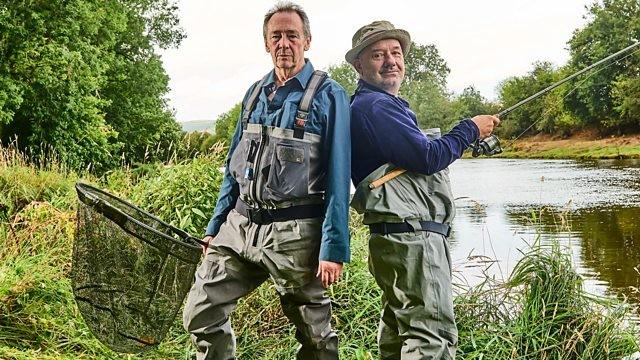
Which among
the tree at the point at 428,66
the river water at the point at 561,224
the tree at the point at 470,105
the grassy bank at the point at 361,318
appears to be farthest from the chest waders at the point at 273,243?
the tree at the point at 428,66

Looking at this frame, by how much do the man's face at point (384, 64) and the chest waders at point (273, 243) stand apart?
25 centimetres

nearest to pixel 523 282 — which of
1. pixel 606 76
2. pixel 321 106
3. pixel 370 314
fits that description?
pixel 370 314

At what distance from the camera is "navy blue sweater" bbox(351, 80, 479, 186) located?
9.93ft

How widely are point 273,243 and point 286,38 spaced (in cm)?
86

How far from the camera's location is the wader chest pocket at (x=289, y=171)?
119 inches

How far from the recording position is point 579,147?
47.9 metres

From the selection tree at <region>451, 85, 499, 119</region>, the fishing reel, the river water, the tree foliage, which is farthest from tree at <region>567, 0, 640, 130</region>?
the fishing reel

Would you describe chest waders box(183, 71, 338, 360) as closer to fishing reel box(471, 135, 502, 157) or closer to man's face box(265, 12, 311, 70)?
man's face box(265, 12, 311, 70)

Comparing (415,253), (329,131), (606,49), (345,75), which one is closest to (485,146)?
(415,253)

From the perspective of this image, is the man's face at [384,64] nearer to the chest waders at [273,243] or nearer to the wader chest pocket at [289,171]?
the chest waders at [273,243]

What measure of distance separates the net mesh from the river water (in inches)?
84.2

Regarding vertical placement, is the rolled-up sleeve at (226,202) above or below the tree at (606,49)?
below

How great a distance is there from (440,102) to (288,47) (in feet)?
212

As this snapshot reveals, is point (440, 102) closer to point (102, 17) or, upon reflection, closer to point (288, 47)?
point (102, 17)
